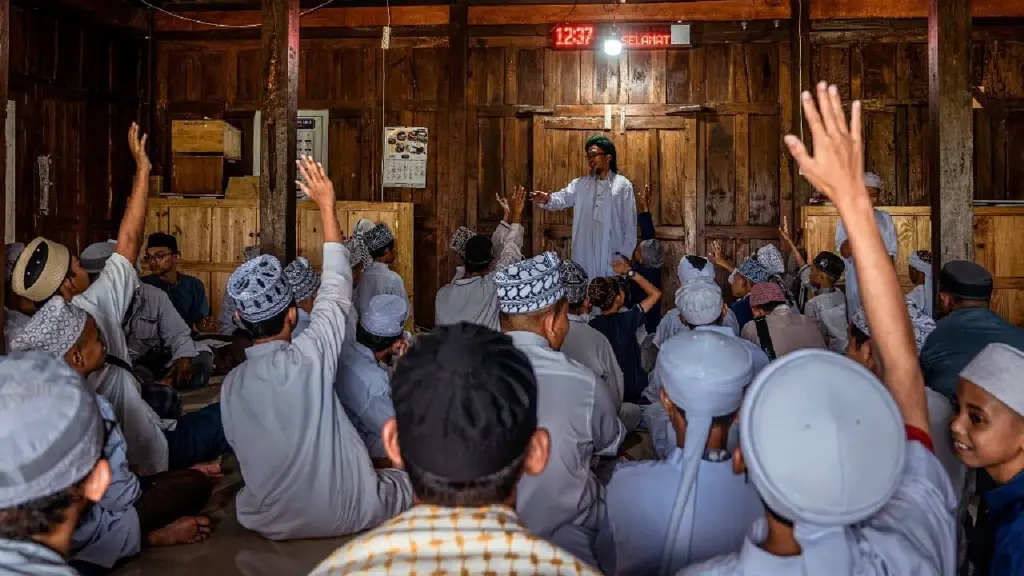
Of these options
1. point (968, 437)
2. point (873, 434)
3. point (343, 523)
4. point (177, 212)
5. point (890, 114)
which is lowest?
point (343, 523)

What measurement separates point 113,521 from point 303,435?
0.74m

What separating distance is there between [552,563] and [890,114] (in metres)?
8.98

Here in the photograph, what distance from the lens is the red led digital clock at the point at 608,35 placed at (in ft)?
27.8

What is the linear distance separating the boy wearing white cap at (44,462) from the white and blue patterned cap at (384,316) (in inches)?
97.5

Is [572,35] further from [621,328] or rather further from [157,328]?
[157,328]

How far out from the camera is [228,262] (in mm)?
8742

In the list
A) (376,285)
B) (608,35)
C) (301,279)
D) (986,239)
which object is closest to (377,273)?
(376,285)

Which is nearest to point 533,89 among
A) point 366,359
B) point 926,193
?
point 926,193

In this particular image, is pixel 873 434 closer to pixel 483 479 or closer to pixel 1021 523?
pixel 483 479

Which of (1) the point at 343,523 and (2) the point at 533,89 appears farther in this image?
(2) the point at 533,89

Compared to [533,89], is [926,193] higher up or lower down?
lower down

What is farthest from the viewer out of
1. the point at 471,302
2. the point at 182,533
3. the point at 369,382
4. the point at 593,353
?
the point at 471,302

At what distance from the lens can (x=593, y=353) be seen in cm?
400

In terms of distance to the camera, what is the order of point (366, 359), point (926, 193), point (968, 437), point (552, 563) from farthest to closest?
1. point (926, 193)
2. point (366, 359)
3. point (968, 437)
4. point (552, 563)
